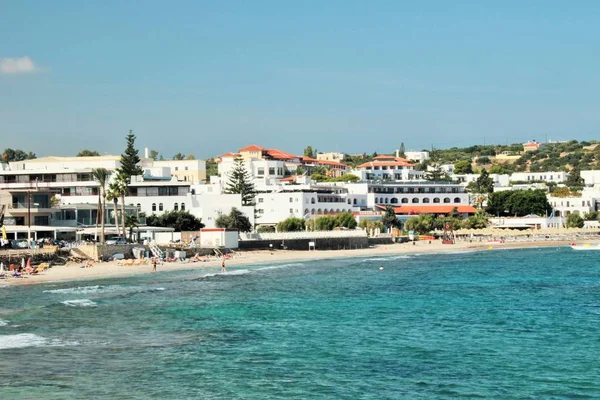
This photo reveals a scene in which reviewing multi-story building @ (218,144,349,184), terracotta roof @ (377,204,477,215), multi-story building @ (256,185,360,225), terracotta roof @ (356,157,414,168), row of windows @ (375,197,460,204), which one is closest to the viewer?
Answer: multi-story building @ (256,185,360,225)

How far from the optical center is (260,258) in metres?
80.2

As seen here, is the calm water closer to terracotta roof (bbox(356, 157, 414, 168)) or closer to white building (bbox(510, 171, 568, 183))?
terracotta roof (bbox(356, 157, 414, 168))

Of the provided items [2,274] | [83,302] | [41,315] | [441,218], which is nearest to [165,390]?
[41,315]

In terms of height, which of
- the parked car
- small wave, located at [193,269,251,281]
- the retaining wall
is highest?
the parked car

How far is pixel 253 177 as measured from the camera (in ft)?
436

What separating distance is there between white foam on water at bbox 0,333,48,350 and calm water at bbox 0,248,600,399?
74 millimetres

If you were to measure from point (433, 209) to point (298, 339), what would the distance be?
327ft

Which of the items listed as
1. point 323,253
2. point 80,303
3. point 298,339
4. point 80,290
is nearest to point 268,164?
point 323,253

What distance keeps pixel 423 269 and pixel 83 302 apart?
34936 mm

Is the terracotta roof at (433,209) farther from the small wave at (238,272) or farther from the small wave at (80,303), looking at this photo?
the small wave at (80,303)

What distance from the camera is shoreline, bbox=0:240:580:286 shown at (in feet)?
193

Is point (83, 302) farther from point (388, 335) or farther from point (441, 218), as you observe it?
point (441, 218)

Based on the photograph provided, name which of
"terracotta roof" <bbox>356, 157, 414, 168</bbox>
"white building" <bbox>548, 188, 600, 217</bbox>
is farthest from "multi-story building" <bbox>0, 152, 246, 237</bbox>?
"terracotta roof" <bbox>356, 157, 414, 168</bbox>

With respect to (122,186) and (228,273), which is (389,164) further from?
(228,273)
